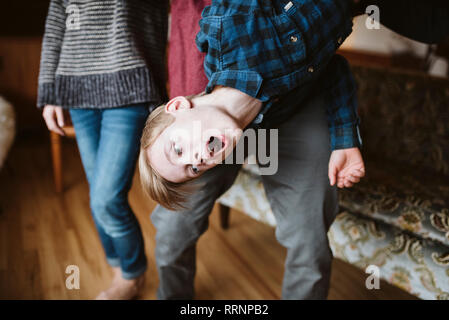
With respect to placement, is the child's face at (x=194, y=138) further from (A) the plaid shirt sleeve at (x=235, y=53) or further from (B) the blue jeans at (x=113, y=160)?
(B) the blue jeans at (x=113, y=160)

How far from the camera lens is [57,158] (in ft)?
5.52

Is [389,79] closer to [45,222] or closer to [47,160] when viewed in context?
[45,222]

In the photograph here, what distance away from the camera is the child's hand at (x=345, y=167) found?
80 cm

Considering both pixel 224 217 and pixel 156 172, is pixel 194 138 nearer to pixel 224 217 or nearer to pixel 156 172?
pixel 156 172

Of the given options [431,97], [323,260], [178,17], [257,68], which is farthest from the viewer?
[431,97]

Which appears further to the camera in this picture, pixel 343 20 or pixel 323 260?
pixel 323 260

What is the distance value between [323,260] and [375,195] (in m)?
0.34

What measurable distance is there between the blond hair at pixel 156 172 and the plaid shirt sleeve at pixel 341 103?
1.26 feet

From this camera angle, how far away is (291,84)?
0.67 metres

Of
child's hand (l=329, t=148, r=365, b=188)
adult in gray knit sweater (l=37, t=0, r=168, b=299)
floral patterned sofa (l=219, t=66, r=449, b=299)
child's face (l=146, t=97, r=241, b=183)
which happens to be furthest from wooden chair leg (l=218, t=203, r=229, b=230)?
child's face (l=146, t=97, r=241, b=183)

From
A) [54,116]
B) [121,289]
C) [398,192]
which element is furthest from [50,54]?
[398,192]

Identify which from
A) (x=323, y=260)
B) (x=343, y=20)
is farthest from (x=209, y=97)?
(x=323, y=260)

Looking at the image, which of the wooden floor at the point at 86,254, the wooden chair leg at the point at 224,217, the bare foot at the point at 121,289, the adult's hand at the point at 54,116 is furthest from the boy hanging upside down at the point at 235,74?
the wooden chair leg at the point at 224,217

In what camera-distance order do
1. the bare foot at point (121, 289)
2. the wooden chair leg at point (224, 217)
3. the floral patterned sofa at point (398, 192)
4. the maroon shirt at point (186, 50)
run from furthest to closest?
the wooden chair leg at point (224, 217) → the bare foot at point (121, 289) → the floral patterned sofa at point (398, 192) → the maroon shirt at point (186, 50)
